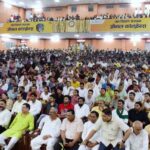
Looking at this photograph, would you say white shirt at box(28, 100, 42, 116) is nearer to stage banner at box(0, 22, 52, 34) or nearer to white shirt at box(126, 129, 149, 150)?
white shirt at box(126, 129, 149, 150)

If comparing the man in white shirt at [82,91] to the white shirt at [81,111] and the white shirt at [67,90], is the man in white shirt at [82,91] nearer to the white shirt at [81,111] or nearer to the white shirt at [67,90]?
the white shirt at [67,90]

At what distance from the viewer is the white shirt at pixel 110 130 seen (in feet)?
15.3

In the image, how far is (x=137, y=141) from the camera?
4348 millimetres

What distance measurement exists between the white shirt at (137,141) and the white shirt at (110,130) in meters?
0.28

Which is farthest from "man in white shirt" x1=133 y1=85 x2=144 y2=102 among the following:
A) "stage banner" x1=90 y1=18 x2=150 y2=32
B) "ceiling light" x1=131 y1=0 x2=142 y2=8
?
"ceiling light" x1=131 y1=0 x2=142 y2=8

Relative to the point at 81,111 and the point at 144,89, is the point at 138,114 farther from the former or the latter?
the point at 144,89

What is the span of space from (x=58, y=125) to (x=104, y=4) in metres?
22.5

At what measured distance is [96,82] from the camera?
9.23 metres

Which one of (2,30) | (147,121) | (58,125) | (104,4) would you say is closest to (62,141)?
(58,125)

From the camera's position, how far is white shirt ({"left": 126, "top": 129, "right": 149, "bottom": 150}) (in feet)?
14.2

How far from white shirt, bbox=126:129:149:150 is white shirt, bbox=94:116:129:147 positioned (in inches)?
11.1

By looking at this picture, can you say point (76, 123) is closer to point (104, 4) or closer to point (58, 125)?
point (58, 125)

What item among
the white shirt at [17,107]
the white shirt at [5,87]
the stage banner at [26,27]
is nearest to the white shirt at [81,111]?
the white shirt at [17,107]

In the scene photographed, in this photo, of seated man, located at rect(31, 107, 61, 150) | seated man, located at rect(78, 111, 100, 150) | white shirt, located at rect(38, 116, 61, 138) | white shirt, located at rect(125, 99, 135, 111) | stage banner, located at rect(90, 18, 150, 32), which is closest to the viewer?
seated man, located at rect(78, 111, 100, 150)
